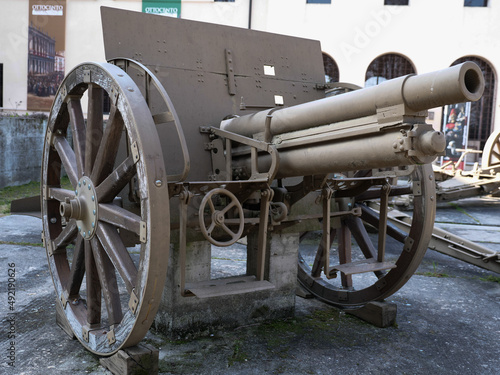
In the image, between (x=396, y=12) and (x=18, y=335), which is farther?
(x=396, y=12)

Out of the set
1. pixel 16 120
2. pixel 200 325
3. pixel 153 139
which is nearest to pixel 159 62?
pixel 153 139

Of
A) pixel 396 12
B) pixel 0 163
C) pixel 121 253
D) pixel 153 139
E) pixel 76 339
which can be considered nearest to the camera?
pixel 153 139

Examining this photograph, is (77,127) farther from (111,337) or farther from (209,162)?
(111,337)

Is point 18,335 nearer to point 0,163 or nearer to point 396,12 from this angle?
point 0,163

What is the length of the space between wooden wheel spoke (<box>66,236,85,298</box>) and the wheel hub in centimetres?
17

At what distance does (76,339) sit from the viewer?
329 centimetres

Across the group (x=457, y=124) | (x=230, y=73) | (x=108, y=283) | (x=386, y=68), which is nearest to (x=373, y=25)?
(x=386, y=68)

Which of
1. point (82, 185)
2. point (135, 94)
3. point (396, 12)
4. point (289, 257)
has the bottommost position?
point (289, 257)

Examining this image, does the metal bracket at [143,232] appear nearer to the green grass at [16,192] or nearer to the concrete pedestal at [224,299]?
the concrete pedestal at [224,299]

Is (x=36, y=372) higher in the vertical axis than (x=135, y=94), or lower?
lower

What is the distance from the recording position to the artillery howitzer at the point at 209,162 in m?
2.39

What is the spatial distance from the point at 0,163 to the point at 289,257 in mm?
6948

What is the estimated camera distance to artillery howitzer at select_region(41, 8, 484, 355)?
94.0 inches

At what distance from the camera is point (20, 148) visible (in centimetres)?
973
